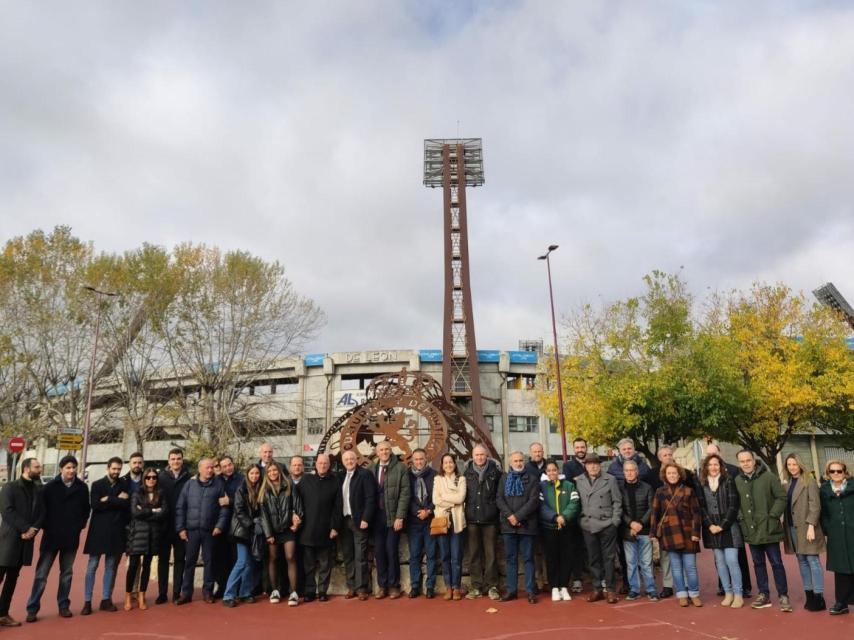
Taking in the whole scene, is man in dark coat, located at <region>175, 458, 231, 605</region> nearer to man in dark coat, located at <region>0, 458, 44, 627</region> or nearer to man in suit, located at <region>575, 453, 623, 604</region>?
man in dark coat, located at <region>0, 458, 44, 627</region>

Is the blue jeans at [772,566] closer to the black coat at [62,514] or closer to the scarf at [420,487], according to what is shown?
the scarf at [420,487]

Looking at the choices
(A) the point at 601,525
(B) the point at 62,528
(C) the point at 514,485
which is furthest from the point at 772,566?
(B) the point at 62,528

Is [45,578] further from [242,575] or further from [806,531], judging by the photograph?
[806,531]

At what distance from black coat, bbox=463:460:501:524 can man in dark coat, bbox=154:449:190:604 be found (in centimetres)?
348

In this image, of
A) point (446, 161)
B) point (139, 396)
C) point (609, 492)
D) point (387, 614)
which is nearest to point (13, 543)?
point (387, 614)

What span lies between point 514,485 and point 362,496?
182cm

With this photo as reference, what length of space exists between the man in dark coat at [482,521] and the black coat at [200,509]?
9.61ft

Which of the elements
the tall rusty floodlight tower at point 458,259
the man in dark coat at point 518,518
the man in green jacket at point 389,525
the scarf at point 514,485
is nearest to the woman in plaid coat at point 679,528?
the man in dark coat at point 518,518

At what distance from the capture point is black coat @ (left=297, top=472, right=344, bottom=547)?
7.20 metres

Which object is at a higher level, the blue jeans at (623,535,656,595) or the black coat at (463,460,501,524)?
the black coat at (463,460,501,524)

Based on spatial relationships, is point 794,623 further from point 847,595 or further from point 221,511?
point 221,511

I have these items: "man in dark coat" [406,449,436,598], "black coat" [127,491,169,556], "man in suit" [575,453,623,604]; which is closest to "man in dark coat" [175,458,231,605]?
"black coat" [127,491,169,556]

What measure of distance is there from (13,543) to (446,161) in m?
38.7

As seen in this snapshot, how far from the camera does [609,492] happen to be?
717 centimetres
